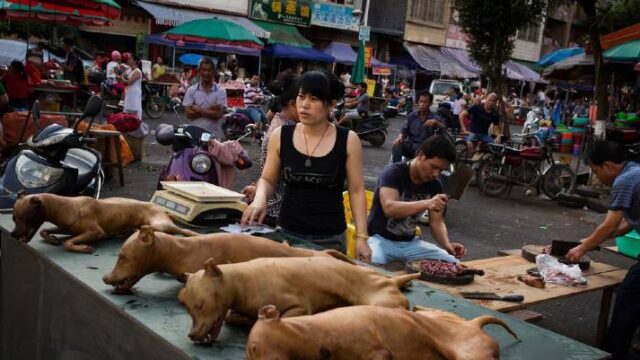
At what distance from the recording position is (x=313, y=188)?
9.59ft

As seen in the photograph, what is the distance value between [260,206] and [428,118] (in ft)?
19.7

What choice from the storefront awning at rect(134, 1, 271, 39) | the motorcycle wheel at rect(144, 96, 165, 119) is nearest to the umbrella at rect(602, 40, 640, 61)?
the motorcycle wheel at rect(144, 96, 165, 119)

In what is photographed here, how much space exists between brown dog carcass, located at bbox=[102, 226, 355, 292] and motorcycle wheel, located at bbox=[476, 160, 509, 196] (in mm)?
8585

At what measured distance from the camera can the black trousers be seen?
12.0ft

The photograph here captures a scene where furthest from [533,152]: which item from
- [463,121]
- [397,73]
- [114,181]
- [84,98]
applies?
[397,73]

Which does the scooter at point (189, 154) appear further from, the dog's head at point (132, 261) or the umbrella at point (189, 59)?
the umbrella at point (189, 59)

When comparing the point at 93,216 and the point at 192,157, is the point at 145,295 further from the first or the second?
the point at 192,157

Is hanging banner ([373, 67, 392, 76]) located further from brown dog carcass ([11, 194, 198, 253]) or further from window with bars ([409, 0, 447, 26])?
brown dog carcass ([11, 194, 198, 253])

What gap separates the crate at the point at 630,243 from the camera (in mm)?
4109

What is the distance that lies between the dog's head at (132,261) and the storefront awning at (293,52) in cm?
2340

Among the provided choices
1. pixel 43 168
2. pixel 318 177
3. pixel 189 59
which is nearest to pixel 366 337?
pixel 318 177

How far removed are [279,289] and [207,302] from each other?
21 centimetres

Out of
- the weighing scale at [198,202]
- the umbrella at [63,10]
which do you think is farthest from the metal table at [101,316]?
the umbrella at [63,10]

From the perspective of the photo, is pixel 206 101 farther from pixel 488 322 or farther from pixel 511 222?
pixel 488 322
